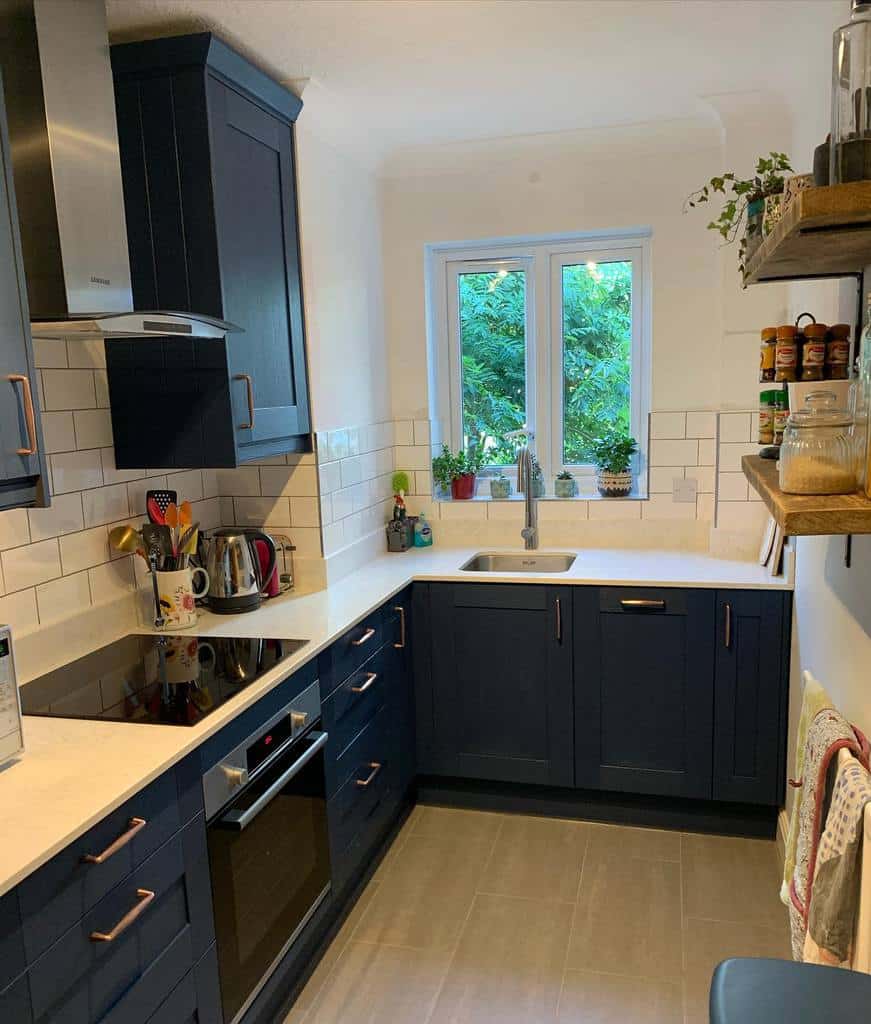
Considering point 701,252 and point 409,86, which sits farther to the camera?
point 701,252

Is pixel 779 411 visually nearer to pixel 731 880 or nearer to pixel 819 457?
pixel 819 457

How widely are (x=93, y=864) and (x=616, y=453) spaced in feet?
8.28

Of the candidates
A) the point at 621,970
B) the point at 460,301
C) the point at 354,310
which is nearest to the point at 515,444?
the point at 460,301

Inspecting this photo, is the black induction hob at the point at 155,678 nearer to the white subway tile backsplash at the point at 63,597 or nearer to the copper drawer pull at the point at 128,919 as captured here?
the white subway tile backsplash at the point at 63,597

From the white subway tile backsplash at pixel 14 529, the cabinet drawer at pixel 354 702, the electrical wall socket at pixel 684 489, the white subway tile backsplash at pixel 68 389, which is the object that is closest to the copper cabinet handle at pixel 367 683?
the cabinet drawer at pixel 354 702

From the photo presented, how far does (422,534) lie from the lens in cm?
352

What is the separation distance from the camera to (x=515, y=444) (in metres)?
3.68

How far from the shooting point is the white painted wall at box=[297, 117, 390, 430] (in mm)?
2785

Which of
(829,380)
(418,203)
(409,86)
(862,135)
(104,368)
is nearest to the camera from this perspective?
(862,135)

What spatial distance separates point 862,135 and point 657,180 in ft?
7.46

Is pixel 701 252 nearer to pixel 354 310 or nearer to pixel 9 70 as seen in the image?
pixel 354 310

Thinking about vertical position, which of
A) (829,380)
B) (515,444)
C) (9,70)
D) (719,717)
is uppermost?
(9,70)

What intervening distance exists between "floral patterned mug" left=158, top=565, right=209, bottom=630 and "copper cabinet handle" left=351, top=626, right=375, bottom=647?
49 cm

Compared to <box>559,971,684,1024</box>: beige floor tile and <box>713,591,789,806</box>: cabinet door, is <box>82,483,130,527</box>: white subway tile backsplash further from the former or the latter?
<box>713,591,789,806</box>: cabinet door
